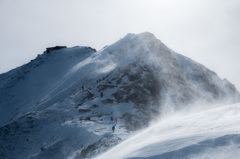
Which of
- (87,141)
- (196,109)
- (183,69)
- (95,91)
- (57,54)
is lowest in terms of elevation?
(87,141)

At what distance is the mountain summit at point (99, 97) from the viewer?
30952 millimetres

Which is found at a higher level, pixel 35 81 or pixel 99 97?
pixel 35 81

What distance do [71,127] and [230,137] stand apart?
1102 inches

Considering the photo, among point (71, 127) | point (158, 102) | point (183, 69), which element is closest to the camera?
point (71, 127)

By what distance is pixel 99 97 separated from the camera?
138ft

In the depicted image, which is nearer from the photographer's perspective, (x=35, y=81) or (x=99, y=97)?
(x=99, y=97)

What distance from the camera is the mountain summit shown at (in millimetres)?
30952

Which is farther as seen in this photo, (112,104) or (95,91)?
(95,91)

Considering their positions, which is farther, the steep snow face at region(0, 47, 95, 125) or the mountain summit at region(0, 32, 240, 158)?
the steep snow face at region(0, 47, 95, 125)

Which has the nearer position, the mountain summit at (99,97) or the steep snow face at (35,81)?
the mountain summit at (99,97)

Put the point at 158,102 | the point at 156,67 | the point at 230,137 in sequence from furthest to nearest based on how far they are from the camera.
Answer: the point at 156,67, the point at 158,102, the point at 230,137

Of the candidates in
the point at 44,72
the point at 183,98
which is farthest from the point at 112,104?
the point at 44,72

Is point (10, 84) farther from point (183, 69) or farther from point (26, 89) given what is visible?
point (183, 69)

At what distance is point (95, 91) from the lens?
4388 centimetres
